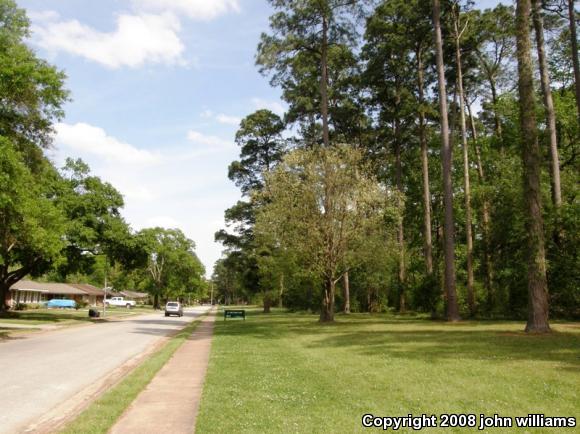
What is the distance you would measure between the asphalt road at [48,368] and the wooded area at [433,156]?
1141cm

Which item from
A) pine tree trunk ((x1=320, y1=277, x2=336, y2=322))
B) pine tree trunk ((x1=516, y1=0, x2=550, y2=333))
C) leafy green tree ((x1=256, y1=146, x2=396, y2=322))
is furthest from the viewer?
pine tree trunk ((x1=320, y1=277, x2=336, y2=322))

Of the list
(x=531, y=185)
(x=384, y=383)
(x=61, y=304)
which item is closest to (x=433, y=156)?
(x=531, y=185)

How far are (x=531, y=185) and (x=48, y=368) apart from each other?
17391 mm

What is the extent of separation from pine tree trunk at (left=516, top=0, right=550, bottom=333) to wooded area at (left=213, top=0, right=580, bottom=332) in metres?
0.05

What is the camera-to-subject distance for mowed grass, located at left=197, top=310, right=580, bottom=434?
7090 millimetres

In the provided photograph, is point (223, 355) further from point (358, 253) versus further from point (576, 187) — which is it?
point (576, 187)

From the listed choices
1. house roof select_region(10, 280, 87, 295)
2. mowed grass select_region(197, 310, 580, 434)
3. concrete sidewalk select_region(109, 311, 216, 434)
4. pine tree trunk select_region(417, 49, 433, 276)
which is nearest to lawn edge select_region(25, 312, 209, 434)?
concrete sidewalk select_region(109, 311, 216, 434)

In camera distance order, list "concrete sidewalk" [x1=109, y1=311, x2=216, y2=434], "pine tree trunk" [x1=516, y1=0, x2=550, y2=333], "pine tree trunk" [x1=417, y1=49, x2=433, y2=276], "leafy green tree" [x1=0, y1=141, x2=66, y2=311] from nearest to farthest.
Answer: "concrete sidewalk" [x1=109, y1=311, x2=216, y2=434]
"pine tree trunk" [x1=516, y1=0, x2=550, y2=333]
"leafy green tree" [x1=0, y1=141, x2=66, y2=311]
"pine tree trunk" [x1=417, y1=49, x2=433, y2=276]

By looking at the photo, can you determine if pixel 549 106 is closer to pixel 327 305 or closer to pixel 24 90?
pixel 327 305

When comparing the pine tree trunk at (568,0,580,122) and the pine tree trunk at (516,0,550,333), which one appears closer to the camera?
the pine tree trunk at (516,0,550,333)

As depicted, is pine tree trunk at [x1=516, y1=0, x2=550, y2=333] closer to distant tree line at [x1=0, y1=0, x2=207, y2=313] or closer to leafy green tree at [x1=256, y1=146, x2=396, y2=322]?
leafy green tree at [x1=256, y1=146, x2=396, y2=322]

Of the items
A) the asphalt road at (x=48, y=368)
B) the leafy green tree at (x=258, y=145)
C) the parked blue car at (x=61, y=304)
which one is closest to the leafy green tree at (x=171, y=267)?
the parked blue car at (x=61, y=304)

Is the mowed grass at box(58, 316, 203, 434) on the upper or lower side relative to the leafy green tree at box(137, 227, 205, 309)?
lower

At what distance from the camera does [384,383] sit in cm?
933
